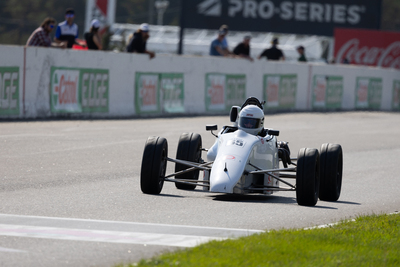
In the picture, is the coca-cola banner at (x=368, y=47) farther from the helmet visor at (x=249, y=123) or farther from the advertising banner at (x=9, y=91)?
the helmet visor at (x=249, y=123)

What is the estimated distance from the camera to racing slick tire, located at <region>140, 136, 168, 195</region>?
8750 mm

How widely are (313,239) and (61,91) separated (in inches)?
499

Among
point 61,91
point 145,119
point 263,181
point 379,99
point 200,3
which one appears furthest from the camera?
point 200,3

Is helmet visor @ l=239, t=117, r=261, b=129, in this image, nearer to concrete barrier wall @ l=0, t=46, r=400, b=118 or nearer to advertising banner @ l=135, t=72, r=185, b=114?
concrete barrier wall @ l=0, t=46, r=400, b=118

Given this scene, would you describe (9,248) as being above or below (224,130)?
below

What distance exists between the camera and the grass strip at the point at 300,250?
5.52 metres

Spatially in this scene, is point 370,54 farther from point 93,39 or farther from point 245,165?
point 245,165

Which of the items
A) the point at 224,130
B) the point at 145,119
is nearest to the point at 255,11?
the point at 145,119

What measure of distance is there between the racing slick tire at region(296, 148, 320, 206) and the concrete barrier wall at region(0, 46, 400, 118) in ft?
32.2

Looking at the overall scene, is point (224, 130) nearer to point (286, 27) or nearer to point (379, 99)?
point (379, 99)

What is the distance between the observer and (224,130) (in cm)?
948

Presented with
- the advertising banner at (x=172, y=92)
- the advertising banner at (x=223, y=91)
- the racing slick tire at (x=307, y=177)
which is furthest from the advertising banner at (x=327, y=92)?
the racing slick tire at (x=307, y=177)

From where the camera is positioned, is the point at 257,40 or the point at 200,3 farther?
the point at 257,40

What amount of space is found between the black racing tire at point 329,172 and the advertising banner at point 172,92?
12835mm
